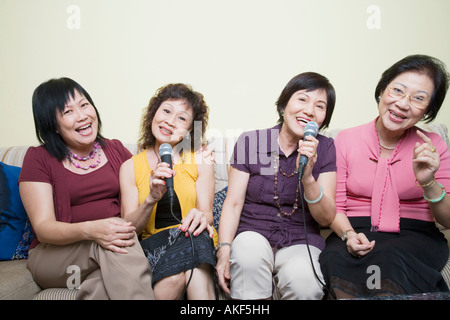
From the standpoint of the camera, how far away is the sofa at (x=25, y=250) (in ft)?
3.82

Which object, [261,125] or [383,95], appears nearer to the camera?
[383,95]

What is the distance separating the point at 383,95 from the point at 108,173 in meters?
1.17

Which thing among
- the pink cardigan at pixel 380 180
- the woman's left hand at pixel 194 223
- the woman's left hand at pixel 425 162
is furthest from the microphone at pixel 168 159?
the woman's left hand at pixel 425 162

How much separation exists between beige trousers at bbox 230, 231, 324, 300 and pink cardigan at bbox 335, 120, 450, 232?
13.4 inches

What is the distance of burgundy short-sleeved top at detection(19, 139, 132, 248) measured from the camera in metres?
1.24

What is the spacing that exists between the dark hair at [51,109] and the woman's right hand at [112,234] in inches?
15.4

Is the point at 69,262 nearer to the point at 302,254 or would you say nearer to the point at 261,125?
the point at 302,254

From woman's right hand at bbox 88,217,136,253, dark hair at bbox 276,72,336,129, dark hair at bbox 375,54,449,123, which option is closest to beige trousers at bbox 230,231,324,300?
woman's right hand at bbox 88,217,136,253

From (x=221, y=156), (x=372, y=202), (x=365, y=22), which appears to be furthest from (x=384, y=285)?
(x=365, y=22)

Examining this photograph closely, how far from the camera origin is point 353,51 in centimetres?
204

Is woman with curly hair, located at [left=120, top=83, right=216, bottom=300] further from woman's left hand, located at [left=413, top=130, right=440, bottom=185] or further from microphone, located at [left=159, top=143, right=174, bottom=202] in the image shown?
woman's left hand, located at [left=413, top=130, right=440, bottom=185]

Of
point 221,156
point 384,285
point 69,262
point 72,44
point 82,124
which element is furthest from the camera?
point 72,44

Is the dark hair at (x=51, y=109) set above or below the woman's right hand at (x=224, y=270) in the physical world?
above

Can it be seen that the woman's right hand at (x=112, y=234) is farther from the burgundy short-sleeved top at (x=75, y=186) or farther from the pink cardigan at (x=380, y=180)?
the pink cardigan at (x=380, y=180)
